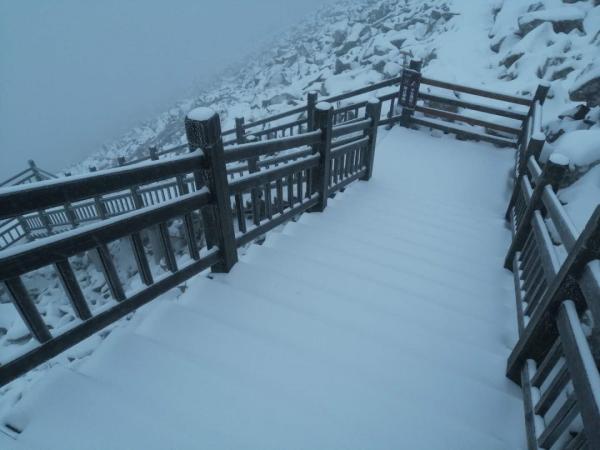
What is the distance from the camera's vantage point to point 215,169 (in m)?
2.54

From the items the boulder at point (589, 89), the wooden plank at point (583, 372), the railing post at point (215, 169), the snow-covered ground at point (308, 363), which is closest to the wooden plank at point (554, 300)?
the wooden plank at point (583, 372)

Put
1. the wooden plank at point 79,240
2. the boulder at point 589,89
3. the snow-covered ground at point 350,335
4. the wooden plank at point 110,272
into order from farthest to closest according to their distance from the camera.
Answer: the boulder at point 589,89, the wooden plank at point 110,272, the snow-covered ground at point 350,335, the wooden plank at point 79,240

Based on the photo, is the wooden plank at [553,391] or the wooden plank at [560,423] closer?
the wooden plank at [560,423]

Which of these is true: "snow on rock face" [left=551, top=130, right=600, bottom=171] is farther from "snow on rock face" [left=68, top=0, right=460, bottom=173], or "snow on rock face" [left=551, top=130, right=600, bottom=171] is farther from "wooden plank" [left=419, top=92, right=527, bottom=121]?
"snow on rock face" [left=68, top=0, right=460, bottom=173]

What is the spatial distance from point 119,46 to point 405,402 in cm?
10575

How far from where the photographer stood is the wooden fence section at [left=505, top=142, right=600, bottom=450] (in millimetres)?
1454

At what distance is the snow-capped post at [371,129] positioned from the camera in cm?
532

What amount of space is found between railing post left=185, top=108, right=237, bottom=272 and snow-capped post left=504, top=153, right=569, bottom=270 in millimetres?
3044

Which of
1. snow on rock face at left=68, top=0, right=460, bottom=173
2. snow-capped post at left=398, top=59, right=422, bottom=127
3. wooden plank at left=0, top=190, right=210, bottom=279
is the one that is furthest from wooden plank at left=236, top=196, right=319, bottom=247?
snow on rock face at left=68, top=0, right=460, bottom=173

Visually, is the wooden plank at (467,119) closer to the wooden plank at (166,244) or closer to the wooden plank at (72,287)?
the wooden plank at (166,244)

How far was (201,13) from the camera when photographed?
282 ft

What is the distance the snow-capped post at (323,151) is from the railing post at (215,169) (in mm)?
1790

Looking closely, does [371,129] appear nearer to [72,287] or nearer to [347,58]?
[72,287]

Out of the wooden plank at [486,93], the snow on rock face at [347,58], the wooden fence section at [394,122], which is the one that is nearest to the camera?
the wooden plank at [486,93]
